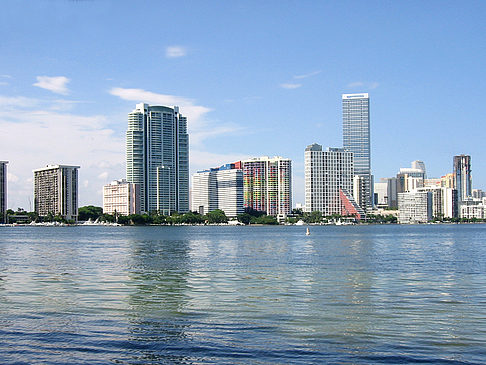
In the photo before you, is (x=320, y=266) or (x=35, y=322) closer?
(x=35, y=322)

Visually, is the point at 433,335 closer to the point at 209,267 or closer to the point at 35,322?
the point at 35,322

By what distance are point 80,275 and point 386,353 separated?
30.7 meters

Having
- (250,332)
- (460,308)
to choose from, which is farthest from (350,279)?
(250,332)

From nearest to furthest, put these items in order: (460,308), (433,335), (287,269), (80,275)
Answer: (433,335), (460,308), (80,275), (287,269)

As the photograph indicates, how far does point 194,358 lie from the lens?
1983cm

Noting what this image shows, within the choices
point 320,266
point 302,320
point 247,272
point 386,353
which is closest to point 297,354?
point 386,353

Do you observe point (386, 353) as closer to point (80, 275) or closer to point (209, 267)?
point (80, 275)

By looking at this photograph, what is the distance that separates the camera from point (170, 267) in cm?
5444

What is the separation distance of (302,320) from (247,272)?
2275 cm

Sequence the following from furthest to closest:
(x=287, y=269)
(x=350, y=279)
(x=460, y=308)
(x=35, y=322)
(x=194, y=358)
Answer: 1. (x=287, y=269)
2. (x=350, y=279)
3. (x=460, y=308)
4. (x=35, y=322)
5. (x=194, y=358)

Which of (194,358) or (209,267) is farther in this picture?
(209,267)

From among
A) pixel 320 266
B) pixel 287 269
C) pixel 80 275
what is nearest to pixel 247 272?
pixel 287 269

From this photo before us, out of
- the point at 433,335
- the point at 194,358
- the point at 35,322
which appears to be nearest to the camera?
the point at 194,358

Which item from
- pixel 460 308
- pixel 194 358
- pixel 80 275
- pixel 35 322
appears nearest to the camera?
pixel 194 358
